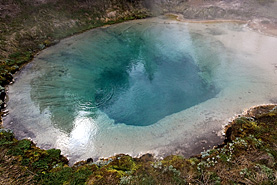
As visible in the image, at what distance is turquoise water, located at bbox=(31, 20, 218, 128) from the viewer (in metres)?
18.8

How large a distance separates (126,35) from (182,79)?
17.9m

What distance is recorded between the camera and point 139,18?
42219 millimetres

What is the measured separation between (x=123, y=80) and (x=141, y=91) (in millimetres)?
3541

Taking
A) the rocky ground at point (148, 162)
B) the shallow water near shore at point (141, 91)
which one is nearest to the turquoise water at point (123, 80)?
the shallow water near shore at point (141, 91)

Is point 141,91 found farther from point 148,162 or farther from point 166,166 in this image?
point 166,166

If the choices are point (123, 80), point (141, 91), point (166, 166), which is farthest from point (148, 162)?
point (123, 80)

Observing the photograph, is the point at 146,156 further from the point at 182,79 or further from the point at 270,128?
the point at 182,79

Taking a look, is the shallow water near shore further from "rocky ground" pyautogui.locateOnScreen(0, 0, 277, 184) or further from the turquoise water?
"rocky ground" pyautogui.locateOnScreen(0, 0, 277, 184)

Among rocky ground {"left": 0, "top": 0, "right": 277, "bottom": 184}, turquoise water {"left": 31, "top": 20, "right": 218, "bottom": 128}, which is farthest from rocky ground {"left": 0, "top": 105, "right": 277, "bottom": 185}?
turquoise water {"left": 31, "top": 20, "right": 218, "bottom": 128}

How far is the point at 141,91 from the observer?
21.1 m

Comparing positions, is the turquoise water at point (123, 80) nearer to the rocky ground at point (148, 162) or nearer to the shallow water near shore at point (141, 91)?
the shallow water near shore at point (141, 91)

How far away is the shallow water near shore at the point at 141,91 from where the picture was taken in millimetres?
15531

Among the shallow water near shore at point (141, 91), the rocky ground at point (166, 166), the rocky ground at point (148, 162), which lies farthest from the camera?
the shallow water near shore at point (141, 91)

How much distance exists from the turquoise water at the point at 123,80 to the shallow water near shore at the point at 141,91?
12 cm
